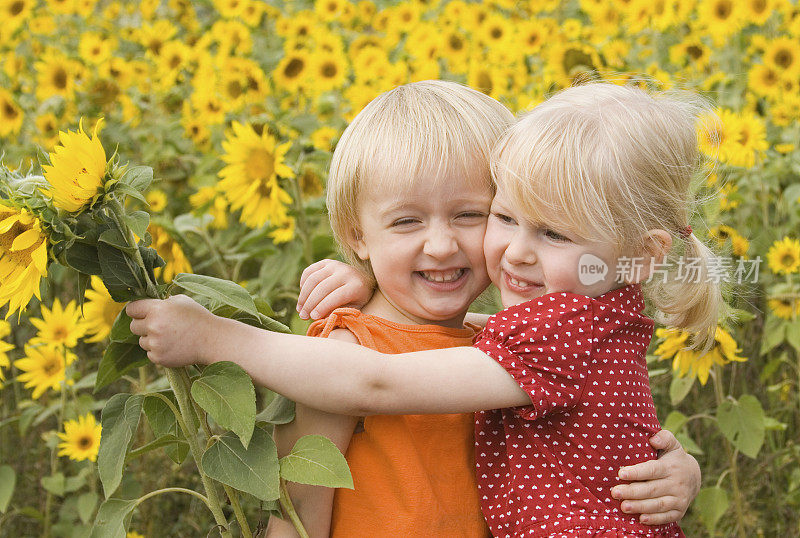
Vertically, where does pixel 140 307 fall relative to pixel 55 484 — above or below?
above

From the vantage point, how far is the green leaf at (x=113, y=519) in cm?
134

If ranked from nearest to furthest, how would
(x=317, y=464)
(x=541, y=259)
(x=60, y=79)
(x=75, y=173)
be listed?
(x=75, y=173) < (x=317, y=464) < (x=541, y=259) < (x=60, y=79)

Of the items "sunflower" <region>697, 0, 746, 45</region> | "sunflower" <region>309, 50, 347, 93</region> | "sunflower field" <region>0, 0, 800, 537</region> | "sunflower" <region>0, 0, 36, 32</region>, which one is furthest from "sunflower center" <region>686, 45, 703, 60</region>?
"sunflower" <region>0, 0, 36, 32</region>

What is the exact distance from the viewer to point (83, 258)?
3.92 feet

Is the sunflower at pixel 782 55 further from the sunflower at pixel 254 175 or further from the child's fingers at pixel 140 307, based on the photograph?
the child's fingers at pixel 140 307

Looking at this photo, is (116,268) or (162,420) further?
(162,420)

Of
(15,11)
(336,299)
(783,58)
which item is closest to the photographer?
(336,299)

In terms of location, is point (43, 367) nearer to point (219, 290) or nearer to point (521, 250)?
point (219, 290)

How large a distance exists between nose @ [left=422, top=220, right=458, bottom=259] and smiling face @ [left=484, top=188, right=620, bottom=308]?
2.0 inches

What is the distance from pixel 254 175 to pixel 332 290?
0.84m

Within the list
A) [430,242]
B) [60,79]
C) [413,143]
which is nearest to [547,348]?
[430,242]

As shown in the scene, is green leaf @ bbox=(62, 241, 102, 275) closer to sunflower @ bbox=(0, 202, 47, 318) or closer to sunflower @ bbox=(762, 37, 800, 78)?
sunflower @ bbox=(0, 202, 47, 318)

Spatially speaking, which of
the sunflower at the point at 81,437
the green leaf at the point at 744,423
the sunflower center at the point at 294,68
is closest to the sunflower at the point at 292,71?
the sunflower center at the point at 294,68

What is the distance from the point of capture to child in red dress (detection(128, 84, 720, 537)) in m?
1.26
